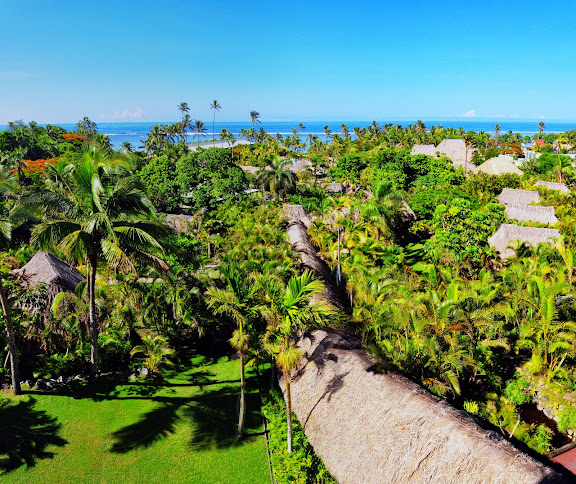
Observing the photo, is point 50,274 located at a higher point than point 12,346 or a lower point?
higher

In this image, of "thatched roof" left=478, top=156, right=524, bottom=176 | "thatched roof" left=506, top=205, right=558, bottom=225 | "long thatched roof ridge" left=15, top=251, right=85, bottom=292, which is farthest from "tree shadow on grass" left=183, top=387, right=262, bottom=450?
"thatched roof" left=478, top=156, right=524, bottom=176

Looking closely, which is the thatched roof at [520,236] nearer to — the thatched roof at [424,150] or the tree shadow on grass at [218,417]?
the tree shadow on grass at [218,417]

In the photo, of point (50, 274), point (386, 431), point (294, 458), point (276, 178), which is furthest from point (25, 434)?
point (276, 178)

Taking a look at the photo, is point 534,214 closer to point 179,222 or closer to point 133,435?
point 179,222

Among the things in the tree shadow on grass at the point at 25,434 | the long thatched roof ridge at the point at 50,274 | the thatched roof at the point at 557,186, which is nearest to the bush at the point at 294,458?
the tree shadow on grass at the point at 25,434

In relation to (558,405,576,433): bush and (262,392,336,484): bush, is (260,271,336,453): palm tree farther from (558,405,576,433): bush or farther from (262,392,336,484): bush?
(558,405,576,433): bush

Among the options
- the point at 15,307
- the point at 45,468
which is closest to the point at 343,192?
the point at 15,307

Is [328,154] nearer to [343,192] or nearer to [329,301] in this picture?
[343,192]
